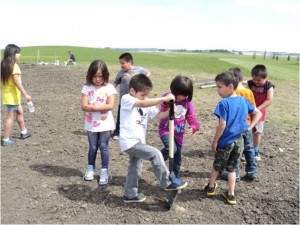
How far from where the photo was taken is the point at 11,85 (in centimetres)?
643

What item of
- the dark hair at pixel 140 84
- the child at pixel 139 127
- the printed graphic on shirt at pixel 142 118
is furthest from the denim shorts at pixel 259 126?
the dark hair at pixel 140 84

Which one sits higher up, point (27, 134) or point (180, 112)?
point (180, 112)

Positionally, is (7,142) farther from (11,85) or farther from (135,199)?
(135,199)

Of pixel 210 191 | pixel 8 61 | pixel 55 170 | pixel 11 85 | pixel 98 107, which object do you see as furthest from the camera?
pixel 11 85

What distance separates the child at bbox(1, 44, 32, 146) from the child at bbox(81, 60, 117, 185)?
1955 millimetres

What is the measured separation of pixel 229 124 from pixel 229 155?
456 millimetres

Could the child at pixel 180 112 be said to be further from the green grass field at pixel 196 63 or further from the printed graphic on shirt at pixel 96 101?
the green grass field at pixel 196 63

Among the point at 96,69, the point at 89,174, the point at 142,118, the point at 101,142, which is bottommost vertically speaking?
the point at 89,174

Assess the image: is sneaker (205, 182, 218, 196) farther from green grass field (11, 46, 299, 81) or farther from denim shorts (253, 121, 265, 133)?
green grass field (11, 46, 299, 81)

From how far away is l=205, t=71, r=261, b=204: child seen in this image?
13.8 feet

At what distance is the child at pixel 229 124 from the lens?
13.8 ft

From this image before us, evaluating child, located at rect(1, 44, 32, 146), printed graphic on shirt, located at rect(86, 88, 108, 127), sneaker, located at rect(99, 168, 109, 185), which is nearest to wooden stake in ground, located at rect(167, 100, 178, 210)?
sneaker, located at rect(99, 168, 109, 185)

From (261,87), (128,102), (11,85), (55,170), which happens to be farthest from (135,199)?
(11,85)

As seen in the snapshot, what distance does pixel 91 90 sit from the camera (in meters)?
4.89
